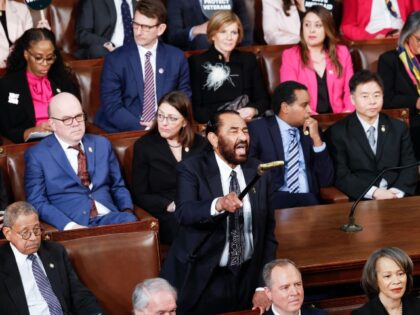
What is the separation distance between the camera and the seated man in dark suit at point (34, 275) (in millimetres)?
4094

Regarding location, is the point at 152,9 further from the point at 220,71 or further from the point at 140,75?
the point at 220,71

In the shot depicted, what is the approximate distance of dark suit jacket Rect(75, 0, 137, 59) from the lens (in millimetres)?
6254

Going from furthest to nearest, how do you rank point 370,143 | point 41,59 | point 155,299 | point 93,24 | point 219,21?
point 93,24 < point 219,21 < point 370,143 < point 41,59 < point 155,299

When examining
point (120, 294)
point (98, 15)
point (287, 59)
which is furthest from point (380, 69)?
point (120, 294)

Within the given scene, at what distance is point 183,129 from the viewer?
16.8 feet

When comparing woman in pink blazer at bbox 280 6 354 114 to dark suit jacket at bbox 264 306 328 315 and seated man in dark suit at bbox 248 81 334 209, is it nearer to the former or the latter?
seated man in dark suit at bbox 248 81 334 209

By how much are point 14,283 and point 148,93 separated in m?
1.97

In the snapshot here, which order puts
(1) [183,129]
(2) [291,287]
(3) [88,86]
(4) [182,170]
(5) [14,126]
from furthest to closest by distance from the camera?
(3) [88,86], (5) [14,126], (1) [183,129], (4) [182,170], (2) [291,287]

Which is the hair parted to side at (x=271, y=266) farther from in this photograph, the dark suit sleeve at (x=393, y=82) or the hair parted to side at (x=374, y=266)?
the dark suit sleeve at (x=393, y=82)

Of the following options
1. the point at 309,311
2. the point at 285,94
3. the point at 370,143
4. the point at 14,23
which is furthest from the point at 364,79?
the point at 14,23

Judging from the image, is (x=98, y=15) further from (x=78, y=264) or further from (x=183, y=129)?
(x=78, y=264)

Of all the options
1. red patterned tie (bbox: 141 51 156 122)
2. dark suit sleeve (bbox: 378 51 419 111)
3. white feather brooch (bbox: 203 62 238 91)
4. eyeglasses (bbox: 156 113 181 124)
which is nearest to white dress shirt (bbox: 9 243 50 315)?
eyeglasses (bbox: 156 113 181 124)

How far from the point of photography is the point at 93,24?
6.29 meters

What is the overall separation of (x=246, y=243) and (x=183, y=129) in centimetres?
110
